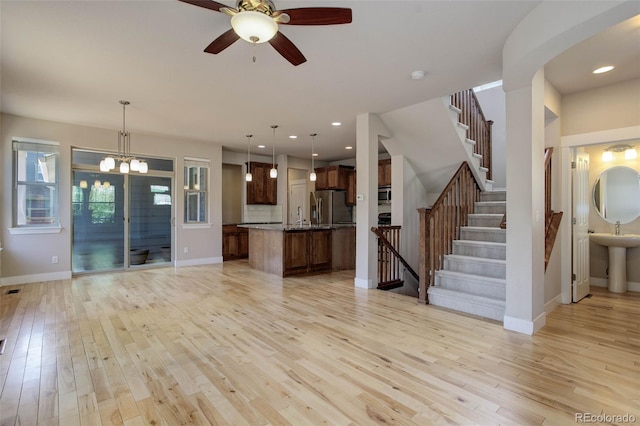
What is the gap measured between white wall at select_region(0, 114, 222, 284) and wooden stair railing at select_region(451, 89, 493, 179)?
18.8ft

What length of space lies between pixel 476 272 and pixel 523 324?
3.31ft

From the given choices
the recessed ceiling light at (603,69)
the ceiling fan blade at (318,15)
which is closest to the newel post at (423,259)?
the recessed ceiling light at (603,69)

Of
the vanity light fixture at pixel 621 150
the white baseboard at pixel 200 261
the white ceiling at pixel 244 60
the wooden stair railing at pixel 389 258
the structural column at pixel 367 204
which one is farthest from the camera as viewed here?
the white baseboard at pixel 200 261

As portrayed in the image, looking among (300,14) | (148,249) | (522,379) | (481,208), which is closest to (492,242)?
(481,208)

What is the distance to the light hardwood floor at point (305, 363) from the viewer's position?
1865 millimetres

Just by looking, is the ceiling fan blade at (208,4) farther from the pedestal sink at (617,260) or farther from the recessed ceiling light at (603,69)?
the pedestal sink at (617,260)

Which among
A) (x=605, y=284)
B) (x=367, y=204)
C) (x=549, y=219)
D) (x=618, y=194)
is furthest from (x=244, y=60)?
(x=605, y=284)

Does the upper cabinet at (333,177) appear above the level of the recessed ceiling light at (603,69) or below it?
below

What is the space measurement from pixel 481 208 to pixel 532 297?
2239 millimetres

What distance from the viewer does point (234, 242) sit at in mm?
8039

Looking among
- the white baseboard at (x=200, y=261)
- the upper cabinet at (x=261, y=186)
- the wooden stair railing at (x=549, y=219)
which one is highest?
the upper cabinet at (x=261, y=186)

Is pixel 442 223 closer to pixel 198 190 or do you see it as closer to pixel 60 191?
pixel 198 190

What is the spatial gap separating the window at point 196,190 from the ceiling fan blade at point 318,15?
19.1 ft

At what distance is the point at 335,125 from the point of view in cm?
569
